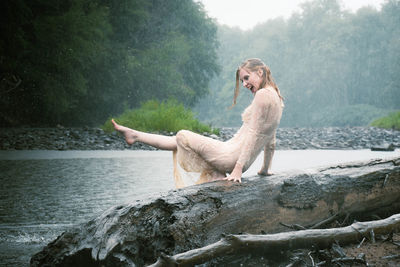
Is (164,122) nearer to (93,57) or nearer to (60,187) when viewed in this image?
(93,57)

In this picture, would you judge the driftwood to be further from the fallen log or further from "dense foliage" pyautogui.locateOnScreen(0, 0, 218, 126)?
"dense foliage" pyautogui.locateOnScreen(0, 0, 218, 126)

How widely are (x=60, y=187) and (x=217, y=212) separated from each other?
163 inches

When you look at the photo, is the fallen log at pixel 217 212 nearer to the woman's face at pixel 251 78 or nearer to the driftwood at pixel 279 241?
the driftwood at pixel 279 241

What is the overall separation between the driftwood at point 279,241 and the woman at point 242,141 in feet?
2.79

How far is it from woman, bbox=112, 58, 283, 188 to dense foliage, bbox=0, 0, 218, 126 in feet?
41.3

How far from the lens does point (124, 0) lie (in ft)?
84.4

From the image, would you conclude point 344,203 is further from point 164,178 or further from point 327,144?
point 327,144

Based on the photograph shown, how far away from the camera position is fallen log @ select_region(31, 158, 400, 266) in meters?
3.02

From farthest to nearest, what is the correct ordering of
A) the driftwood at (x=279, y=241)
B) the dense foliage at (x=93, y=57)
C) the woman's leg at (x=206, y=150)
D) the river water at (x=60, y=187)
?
the dense foliage at (x=93, y=57)
the river water at (x=60, y=187)
the woman's leg at (x=206, y=150)
the driftwood at (x=279, y=241)

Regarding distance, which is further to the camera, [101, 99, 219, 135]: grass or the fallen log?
[101, 99, 219, 135]: grass

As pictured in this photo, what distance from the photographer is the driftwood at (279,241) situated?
2537 millimetres

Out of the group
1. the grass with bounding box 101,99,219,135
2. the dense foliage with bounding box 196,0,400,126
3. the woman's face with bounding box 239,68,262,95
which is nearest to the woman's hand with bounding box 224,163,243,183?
the woman's face with bounding box 239,68,262,95

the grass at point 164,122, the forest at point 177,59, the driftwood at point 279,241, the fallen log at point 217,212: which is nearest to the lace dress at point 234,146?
the fallen log at point 217,212

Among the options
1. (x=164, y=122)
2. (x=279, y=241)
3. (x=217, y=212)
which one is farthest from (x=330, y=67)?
(x=279, y=241)
